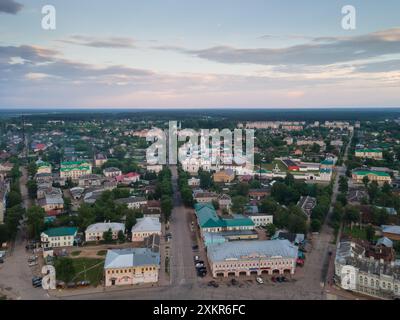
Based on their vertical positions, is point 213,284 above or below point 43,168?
below

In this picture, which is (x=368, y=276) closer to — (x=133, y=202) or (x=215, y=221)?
(x=215, y=221)

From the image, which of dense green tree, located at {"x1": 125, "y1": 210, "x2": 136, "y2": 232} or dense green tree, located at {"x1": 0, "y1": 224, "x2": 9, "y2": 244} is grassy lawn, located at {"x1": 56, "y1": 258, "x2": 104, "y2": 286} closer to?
dense green tree, located at {"x1": 125, "y1": 210, "x2": 136, "y2": 232}

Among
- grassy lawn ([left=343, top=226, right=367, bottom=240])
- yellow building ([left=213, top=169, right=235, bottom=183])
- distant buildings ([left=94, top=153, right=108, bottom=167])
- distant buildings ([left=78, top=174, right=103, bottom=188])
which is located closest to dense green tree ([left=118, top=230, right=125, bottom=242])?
grassy lawn ([left=343, top=226, right=367, bottom=240])

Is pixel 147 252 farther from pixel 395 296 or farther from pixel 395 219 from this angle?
pixel 395 219

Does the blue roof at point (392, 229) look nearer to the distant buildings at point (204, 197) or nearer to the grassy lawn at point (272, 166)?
the distant buildings at point (204, 197)

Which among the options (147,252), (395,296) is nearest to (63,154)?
(147,252)

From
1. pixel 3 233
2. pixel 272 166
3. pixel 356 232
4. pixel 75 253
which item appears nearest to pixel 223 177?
pixel 272 166
